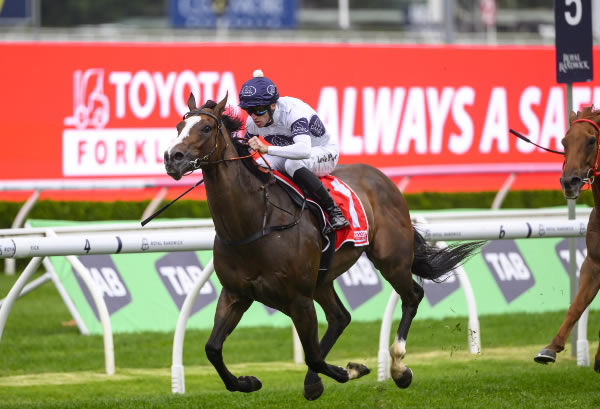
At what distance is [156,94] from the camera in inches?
485

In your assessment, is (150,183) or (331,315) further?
(150,183)

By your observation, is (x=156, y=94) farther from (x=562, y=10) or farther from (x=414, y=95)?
(x=562, y=10)

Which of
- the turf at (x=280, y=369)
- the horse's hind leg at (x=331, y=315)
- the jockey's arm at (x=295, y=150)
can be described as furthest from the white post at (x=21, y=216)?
the jockey's arm at (x=295, y=150)

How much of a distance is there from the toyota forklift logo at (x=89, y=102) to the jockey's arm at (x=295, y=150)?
7069mm

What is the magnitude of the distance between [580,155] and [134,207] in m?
7.20

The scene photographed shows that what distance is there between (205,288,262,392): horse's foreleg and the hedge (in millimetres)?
6805

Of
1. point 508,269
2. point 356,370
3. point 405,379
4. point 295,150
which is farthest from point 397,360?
point 508,269

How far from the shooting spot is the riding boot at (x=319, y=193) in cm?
544

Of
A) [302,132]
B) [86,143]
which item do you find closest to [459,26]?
[86,143]

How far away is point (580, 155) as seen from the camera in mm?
5617

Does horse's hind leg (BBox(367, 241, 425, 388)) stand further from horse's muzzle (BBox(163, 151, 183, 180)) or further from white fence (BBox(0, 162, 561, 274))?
white fence (BBox(0, 162, 561, 274))

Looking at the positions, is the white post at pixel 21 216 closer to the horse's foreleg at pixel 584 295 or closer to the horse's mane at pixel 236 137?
the horse's mane at pixel 236 137

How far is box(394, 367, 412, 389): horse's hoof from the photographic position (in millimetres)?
5824

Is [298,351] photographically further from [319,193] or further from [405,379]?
[319,193]
